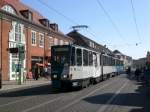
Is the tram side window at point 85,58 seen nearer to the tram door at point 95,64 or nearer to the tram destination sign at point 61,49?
the tram destination sign at point 61,49

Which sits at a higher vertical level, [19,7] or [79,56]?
→ [19,7]

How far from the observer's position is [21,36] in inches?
1839

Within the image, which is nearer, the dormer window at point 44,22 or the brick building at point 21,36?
the brick building at point 21,36

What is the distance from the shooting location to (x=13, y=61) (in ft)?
145

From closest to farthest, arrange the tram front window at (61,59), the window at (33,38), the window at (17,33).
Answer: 1. the tram front window at (61,59)
2. the window at (17,33)
3. the window at (33,38)

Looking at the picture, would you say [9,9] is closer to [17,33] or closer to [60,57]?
[17,33]

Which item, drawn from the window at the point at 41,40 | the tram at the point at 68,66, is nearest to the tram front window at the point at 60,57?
the tram at the point at 68,66

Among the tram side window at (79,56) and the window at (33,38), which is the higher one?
the window at (33,38)

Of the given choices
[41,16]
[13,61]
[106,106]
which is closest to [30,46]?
[13,61]

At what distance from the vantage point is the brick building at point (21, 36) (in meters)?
42.0

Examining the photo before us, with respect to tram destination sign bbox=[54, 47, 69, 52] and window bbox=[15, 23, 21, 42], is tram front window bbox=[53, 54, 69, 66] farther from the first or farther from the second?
window bbox=[15, 23, 21, 42]

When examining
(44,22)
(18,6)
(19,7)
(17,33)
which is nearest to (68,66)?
(17,33)

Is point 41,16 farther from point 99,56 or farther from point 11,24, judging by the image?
point 99,56

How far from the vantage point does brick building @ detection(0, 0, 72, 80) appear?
42.0m
